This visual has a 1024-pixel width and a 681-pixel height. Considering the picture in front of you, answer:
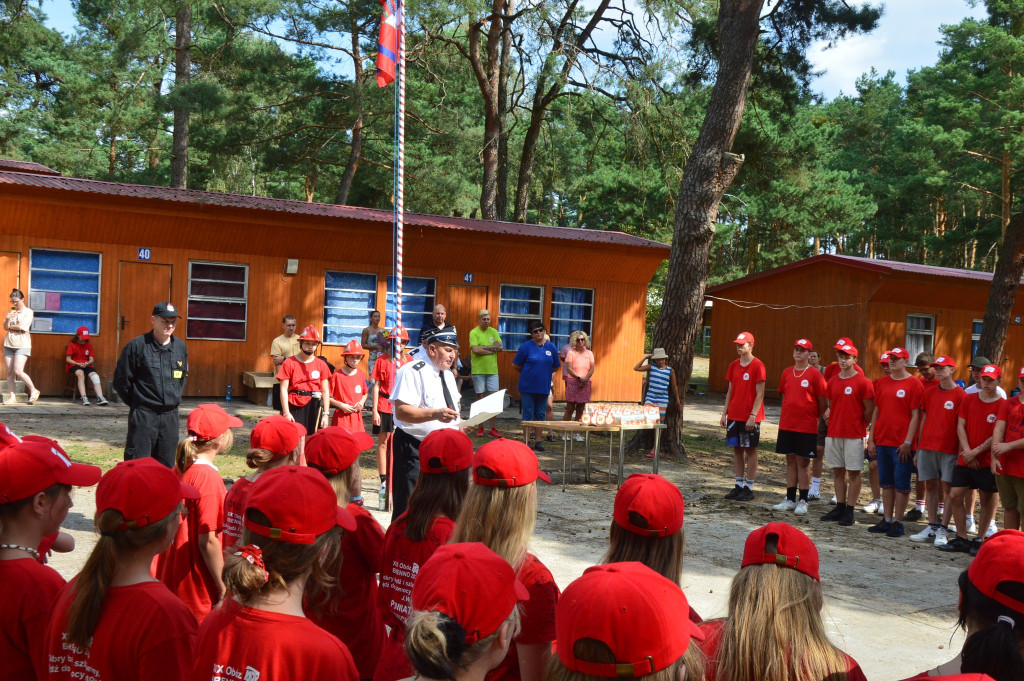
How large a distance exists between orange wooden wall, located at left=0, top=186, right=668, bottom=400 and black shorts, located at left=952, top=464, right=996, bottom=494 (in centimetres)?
1223

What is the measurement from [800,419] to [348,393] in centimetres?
504

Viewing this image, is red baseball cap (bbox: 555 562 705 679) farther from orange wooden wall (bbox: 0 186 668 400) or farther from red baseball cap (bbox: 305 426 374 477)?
orange wooden wall (bbox: 0 186 668 400)

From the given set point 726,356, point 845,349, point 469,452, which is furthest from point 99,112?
point 469,452

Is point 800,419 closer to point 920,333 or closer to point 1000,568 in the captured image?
point 1000,568

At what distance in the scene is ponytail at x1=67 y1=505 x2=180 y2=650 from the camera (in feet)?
7.61

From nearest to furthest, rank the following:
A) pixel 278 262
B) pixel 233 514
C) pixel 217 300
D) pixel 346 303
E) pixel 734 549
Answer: pixel 233 514
pixel 734 549
pixel 217 300
pixel 278 262
pixel 346 303

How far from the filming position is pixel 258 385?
16.5 metres

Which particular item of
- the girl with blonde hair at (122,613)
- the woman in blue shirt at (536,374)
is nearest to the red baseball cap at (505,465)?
the girl with blonde hair at (122,613)

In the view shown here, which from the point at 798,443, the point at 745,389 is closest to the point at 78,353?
the point at 745,389

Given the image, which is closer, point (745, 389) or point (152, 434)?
point (152, 434)

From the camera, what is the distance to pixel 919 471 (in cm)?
888

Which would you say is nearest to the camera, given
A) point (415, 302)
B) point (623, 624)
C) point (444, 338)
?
point (623, 624)

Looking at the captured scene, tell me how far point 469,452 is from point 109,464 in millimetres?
8083

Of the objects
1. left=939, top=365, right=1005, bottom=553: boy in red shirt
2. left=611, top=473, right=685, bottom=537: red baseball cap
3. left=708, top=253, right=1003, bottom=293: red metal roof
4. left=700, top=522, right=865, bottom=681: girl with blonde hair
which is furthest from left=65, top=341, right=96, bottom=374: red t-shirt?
left=708, top=253, right=1003, bottom=293: red metal roof
